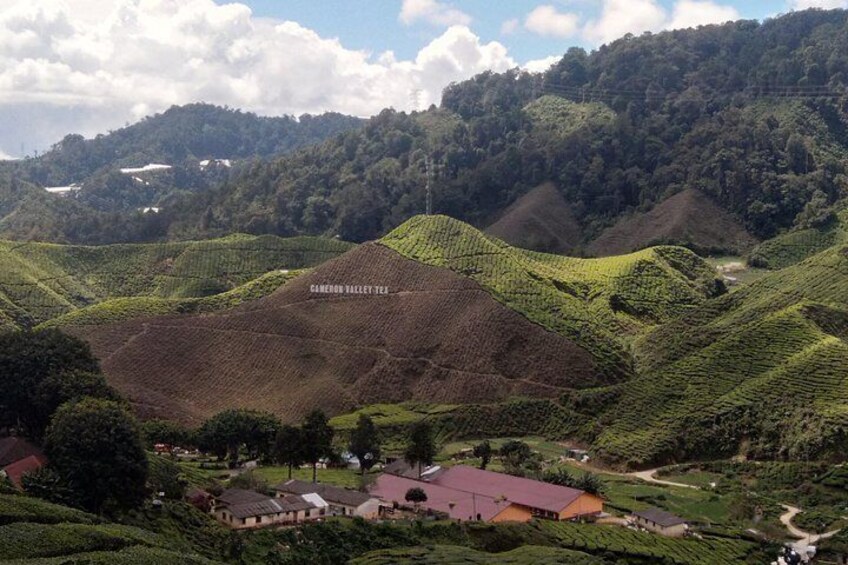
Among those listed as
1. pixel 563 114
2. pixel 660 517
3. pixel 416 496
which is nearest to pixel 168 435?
pixel 416 496

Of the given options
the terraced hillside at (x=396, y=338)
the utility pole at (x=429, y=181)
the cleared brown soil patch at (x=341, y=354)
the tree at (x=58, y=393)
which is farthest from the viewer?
the utility pole at (x=429, y=181)

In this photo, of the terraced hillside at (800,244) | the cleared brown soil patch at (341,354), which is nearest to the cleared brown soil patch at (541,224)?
the terraced hillside at (800,244)

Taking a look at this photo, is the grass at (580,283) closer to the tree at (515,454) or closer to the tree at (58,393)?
the tree at (515,454)

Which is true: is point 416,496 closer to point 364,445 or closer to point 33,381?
point 364,445

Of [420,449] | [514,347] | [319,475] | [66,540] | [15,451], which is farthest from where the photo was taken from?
[514,347]

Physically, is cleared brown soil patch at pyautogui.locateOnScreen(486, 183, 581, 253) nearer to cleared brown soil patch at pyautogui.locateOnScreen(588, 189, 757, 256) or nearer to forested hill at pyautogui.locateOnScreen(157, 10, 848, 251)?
forested hill at pyautogui.locateOnScreen(157, 10, 848, 251)

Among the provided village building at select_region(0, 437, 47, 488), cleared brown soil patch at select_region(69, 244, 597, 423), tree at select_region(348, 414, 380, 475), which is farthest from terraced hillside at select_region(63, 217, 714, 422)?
village building at select_region(0, 437, 47, 488)

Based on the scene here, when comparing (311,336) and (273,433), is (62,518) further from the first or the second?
(311,336)
